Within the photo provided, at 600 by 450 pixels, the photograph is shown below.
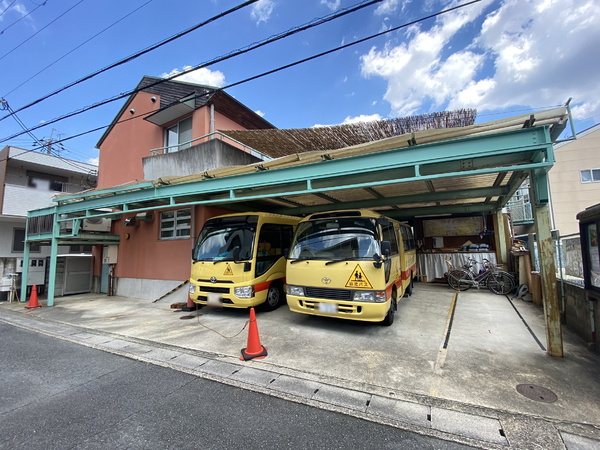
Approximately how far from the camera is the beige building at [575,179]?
1462cm

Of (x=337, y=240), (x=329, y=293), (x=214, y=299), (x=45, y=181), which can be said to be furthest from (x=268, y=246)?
(x=45, y=181)

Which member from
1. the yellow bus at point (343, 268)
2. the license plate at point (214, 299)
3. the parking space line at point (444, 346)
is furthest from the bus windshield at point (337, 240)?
the license plate at point (214, 299)

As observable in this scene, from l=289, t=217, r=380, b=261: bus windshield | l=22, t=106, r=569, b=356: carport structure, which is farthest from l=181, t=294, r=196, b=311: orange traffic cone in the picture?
l=289, t=217, r=380, b=261: bus windshield

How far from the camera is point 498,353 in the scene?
405 cm

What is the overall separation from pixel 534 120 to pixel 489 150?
2.03 ft

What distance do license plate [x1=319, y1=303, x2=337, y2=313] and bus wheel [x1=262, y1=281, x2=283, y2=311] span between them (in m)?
2.14

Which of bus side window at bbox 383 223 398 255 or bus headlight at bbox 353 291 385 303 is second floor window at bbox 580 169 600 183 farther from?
bus headlight at bbox 353 291 385 303

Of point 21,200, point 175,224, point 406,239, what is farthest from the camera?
point 21,200

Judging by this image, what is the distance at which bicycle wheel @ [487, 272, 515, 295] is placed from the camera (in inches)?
321

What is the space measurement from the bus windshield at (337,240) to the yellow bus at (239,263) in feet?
2.57

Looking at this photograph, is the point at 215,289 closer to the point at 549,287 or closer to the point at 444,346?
the point at 444,346

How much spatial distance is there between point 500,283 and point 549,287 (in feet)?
17.2

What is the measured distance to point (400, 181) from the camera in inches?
175

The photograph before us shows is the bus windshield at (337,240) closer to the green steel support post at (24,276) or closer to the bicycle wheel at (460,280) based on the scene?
the bicycle wheel at (460,280)
